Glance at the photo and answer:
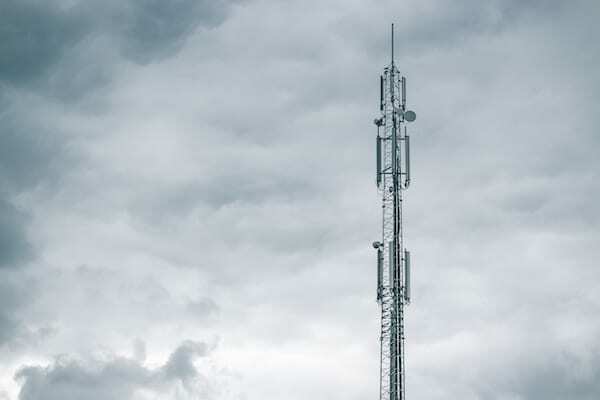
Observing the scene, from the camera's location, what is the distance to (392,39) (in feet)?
546

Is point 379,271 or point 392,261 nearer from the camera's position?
point 379,271

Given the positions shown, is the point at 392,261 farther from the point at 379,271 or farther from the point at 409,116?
the point at 409,116

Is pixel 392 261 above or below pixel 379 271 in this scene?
above

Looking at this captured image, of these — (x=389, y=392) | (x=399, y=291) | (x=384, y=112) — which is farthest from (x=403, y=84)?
(x=389, y=392)

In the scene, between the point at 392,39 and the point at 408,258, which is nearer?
the point at 408,258

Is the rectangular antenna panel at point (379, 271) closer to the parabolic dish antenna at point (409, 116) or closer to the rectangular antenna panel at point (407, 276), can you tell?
the rectangular antenna panel at point (407, 276)

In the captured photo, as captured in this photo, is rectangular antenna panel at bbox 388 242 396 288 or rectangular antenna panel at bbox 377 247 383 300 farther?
rectangular antenna panel at bbox 377 247 383 300

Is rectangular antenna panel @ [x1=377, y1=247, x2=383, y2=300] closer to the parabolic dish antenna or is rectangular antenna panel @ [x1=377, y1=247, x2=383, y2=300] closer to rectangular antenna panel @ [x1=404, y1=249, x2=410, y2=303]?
rectangular antenna panel @ [x1=404, y1=249, x2=410, y2=303]

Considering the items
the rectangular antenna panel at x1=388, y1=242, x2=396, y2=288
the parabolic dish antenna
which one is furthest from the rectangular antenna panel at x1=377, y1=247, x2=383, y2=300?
the parabolic dish antenna

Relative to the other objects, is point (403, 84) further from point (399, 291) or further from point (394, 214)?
point (399, 291)

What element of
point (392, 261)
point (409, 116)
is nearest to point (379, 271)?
point (392, 261)

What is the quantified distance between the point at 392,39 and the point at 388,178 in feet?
72.9

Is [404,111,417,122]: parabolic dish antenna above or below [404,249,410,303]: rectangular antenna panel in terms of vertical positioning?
above

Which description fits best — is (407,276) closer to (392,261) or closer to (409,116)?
(392,261)
